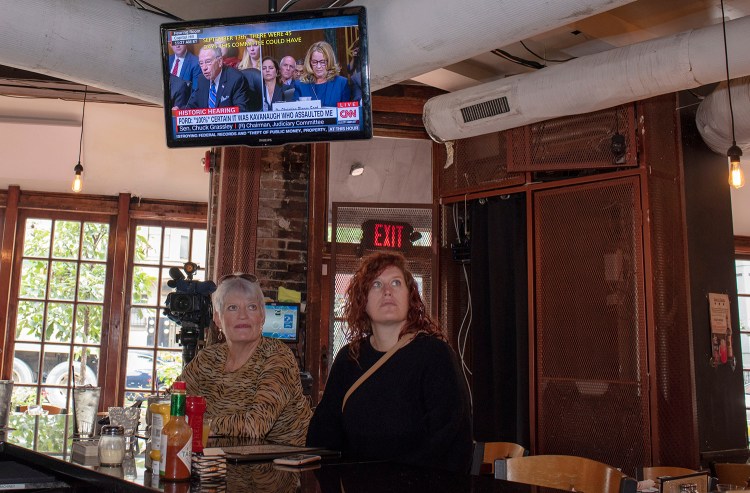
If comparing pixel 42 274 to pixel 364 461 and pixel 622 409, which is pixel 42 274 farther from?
pixel 364 461

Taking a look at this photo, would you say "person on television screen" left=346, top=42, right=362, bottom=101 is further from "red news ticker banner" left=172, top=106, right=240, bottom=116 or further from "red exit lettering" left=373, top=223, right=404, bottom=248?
"red exit lettering" left=373, top=223, right=404, bottom=248

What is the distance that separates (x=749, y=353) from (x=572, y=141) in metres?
5.06

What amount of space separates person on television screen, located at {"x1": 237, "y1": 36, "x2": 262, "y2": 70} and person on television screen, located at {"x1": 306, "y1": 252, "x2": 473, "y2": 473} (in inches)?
40.7

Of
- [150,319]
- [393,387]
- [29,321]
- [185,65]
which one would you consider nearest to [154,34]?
[185,65]

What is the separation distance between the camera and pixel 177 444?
167cm

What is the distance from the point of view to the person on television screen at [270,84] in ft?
10.4

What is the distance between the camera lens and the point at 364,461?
2.05 m

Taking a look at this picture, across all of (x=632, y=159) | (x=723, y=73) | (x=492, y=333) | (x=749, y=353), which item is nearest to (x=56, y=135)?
(x=492, y=333)

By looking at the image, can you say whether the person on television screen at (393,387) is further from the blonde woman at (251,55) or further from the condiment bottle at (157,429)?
the blonde woman at (251,55)

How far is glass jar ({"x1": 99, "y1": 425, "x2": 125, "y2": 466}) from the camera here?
188 centimetres

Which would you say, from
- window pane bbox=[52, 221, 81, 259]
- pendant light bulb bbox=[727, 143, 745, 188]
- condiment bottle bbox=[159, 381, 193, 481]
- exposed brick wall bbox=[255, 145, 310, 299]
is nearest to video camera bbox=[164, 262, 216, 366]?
exposed brick wall bbox=[255, 145, 310, 299]

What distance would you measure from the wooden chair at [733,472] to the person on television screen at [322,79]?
2.67 m

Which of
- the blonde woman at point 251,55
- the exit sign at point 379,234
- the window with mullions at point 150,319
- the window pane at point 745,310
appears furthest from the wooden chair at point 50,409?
the window pane at point 745,310

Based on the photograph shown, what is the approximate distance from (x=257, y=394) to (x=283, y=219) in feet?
8.77
